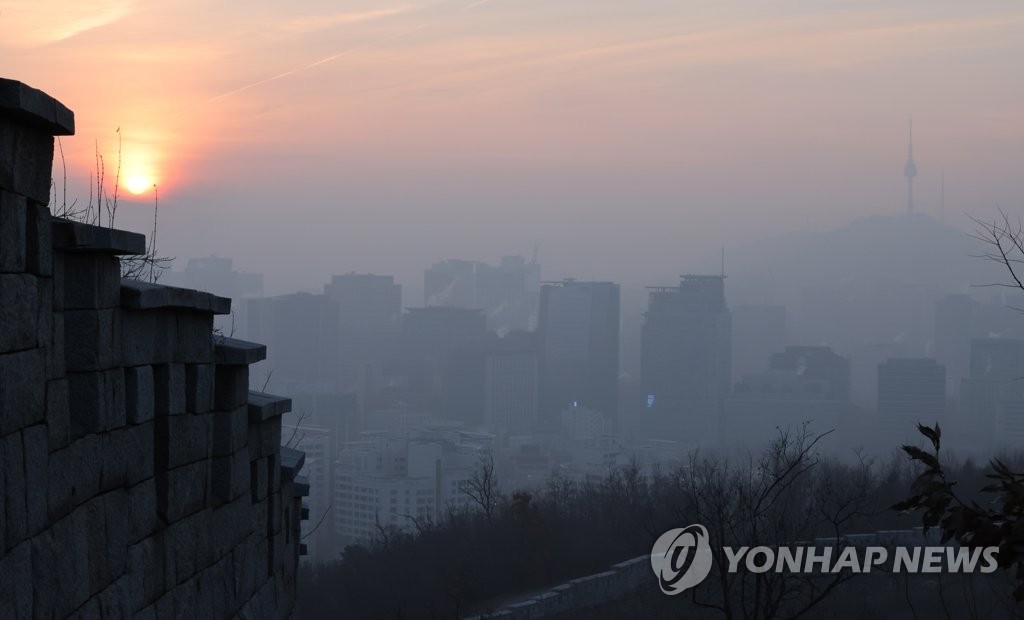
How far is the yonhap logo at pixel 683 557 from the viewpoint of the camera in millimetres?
12905

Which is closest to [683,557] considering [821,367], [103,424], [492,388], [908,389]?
[103,424]

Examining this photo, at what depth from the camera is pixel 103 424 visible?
378cm

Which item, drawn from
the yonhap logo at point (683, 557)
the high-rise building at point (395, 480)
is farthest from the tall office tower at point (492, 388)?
the yonhap logo at point (683, 557)

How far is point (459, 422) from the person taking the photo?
168625 mm

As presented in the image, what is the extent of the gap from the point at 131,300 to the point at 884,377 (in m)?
159

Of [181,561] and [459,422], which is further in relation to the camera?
[459,422]

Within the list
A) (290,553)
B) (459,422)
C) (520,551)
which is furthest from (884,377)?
(290,553)

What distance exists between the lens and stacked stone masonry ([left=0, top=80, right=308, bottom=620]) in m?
3.15

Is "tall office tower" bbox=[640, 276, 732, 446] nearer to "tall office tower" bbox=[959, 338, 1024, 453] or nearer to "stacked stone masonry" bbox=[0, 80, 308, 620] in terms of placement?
"tall office tower" bbox=[959, 338, 1024, 453]

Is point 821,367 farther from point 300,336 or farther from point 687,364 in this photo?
point 300,336

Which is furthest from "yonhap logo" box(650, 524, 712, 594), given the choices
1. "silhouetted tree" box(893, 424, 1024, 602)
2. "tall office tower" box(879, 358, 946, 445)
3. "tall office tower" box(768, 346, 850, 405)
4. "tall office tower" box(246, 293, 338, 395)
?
"tall office tower" box(768, 346, 850, 405)

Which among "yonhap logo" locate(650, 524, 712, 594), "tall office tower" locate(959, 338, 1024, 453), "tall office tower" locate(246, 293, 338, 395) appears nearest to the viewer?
"yonhap logo" locate(650, 524, 712, 594)

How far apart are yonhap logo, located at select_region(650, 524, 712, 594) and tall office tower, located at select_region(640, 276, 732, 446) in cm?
15545

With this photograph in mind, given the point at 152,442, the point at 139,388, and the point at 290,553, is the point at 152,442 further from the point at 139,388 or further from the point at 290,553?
the point at 290,553
